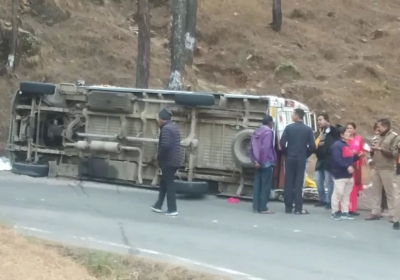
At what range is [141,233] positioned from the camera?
33.5ft

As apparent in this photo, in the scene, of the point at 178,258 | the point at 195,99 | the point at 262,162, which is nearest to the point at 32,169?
the point at 195,99

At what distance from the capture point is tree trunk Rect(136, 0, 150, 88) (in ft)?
65.0

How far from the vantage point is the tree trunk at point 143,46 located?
1981cm

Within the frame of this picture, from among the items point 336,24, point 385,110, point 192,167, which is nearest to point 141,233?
point 192,167

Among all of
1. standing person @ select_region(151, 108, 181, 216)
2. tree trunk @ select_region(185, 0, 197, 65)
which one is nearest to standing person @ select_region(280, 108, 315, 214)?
standing person @ select_region(151, 108, 181, 216)

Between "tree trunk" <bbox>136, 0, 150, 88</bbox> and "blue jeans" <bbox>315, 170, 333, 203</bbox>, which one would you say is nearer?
"blue jeans" <bbox>315, 170, 333, 203</bbox>

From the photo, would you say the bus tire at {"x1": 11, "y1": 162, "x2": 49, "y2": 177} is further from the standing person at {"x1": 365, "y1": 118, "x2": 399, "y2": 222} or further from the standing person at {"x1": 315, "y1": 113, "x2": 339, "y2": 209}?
the standing person at {"x1": 365, "y1": 118, "x2": 399, "y2": 222}

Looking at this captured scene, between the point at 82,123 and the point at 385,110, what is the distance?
14.9 metres

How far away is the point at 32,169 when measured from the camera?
49.1ft

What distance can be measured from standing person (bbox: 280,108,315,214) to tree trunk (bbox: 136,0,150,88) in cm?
785

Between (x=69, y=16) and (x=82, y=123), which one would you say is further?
(x=69, y=16)

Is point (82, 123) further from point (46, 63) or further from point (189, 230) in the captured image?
point (46, 63)

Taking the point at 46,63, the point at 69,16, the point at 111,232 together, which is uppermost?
the point at 69,16

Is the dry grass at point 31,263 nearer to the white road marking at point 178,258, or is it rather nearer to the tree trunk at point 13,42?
the white road marking at point 178,258
